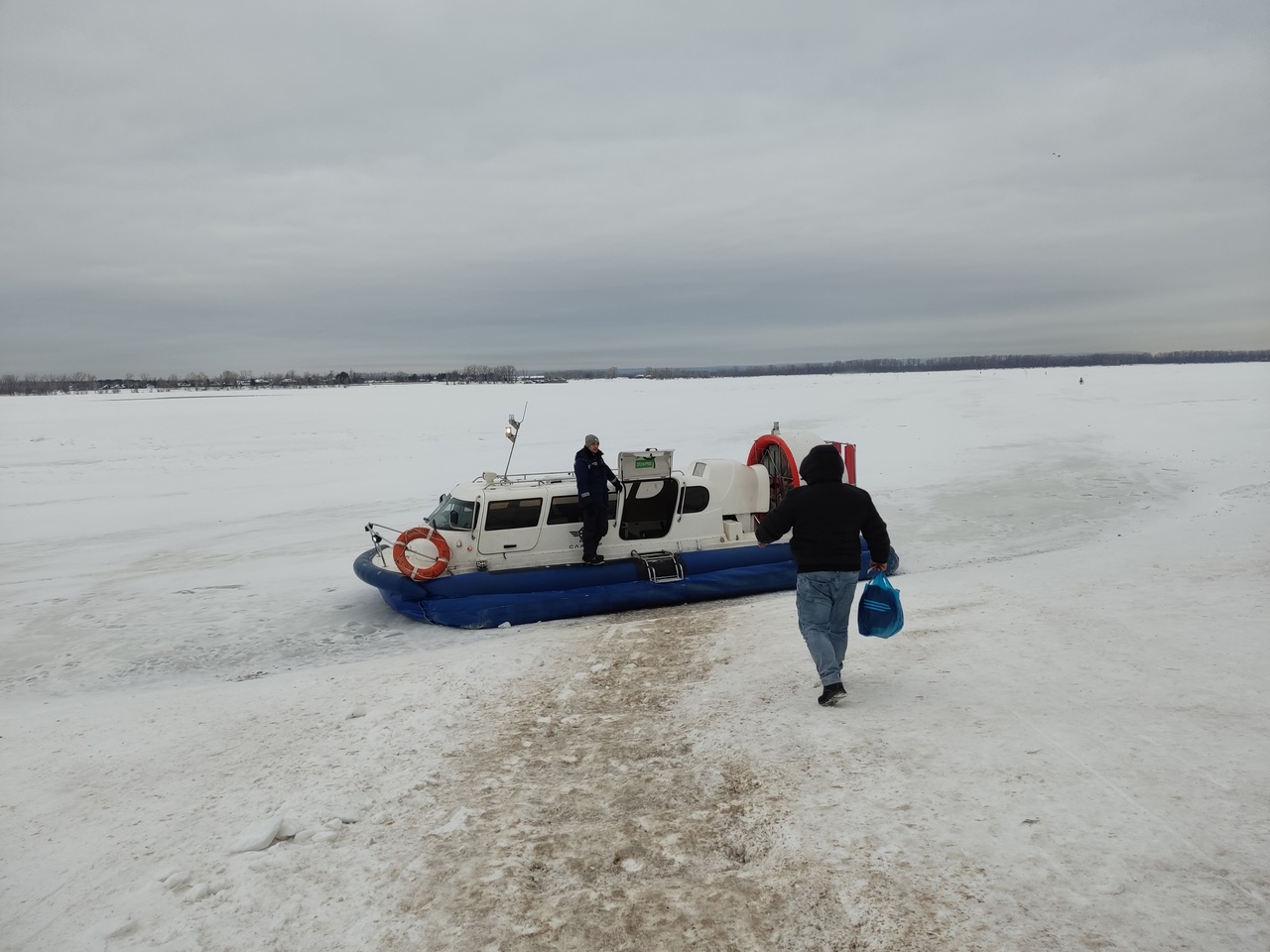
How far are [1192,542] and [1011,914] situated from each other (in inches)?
301

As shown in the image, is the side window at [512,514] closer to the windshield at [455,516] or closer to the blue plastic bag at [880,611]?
the windshield at [455,516]

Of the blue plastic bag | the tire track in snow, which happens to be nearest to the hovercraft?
the tire track in snow

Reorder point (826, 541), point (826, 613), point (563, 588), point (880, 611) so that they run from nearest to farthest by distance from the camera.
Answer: point (826, 541) < point (826, 613) < point (880, 611) < point (563, 588)

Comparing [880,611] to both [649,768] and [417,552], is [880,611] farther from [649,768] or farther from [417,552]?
[417,552]

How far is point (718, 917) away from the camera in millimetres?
2936

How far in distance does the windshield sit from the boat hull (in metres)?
0.60

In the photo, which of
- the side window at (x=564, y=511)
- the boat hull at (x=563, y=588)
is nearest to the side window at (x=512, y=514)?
the side window at (x=564, y=511)

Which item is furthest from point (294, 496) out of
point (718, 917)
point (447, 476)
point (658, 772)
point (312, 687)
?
point (718, 917)

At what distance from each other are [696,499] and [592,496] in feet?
5.00

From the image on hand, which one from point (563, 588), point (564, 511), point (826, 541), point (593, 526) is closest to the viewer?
point (826, 541)

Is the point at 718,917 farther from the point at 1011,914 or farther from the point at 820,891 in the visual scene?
the point at 1011,914

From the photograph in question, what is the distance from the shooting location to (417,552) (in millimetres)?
8461

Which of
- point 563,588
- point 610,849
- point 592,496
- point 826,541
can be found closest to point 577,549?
point 563,588

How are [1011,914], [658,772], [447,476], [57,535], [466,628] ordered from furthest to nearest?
[447,476] < [57,535] < [466,628] < [658,772] < [1011,914]
